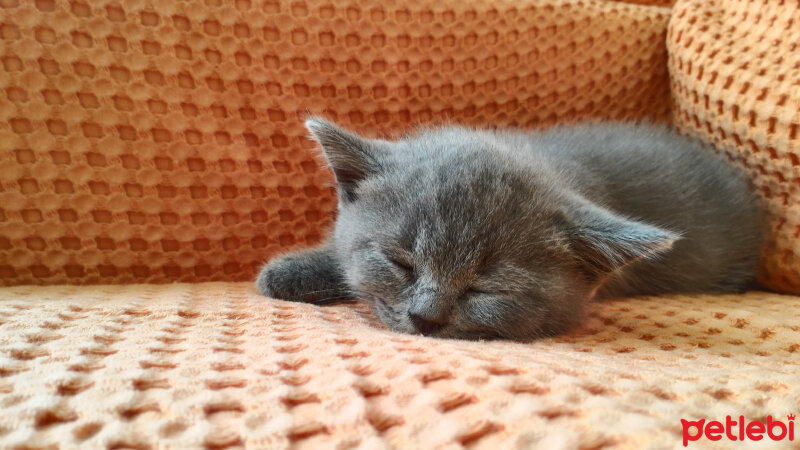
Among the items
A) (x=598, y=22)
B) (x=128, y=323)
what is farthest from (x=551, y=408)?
(x=598, y=22)

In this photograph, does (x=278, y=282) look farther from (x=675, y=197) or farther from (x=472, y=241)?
(x=675, y=197)

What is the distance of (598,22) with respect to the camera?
1.21 meters

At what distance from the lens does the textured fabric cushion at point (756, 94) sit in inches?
38.0

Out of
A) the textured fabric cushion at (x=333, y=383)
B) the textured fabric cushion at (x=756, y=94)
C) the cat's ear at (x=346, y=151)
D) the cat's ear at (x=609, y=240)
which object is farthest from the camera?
the textured fabric cushion at (x=756, y=94)

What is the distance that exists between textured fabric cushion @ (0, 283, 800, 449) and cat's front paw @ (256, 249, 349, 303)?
0.52 ft

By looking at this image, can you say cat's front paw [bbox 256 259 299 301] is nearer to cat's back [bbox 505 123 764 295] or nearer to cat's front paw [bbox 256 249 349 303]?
cat's front paw [bbox 256 249 349 303]

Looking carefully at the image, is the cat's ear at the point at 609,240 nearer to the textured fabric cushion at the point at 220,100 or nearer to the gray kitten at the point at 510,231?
the gray kitten at the point at 510,231

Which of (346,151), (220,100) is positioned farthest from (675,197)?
(220,100)

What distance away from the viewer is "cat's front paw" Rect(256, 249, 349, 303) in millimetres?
886

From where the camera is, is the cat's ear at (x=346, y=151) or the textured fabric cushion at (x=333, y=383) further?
the cat's ear at (x=346, y=151)

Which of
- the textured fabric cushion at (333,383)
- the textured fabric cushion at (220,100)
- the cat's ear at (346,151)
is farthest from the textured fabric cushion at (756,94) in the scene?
the cat's ear at (346,151)

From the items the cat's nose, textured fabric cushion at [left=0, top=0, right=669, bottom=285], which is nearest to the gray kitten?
the cat's nose

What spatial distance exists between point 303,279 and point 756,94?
0.86 metres

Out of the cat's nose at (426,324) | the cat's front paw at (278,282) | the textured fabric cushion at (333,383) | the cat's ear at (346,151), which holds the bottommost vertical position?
the cat's nose at (426,324)
